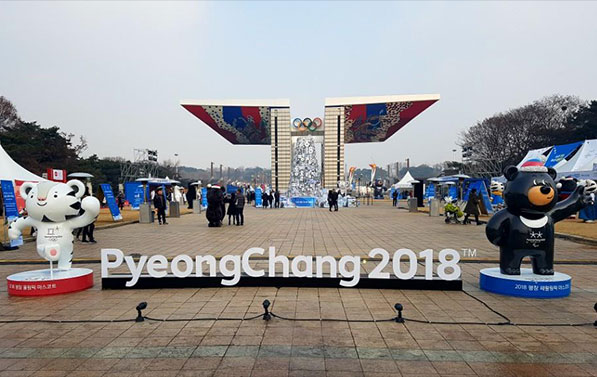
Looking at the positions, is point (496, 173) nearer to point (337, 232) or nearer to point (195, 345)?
point (337, 232)

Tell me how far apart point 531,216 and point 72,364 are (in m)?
6.44

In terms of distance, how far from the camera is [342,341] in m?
4.32

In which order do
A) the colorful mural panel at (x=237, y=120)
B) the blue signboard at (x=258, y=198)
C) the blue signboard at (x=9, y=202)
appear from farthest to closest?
1. the colorful mural panel at (x=237, y=120)
2. the blue signboard at (x=258, y=198)
3. the blue signboard at (x=9, y=202)

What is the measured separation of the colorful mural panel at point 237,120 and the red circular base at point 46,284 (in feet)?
123

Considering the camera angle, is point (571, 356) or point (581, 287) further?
point (581, 287)

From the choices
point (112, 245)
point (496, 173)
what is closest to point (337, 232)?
point (112, 245)

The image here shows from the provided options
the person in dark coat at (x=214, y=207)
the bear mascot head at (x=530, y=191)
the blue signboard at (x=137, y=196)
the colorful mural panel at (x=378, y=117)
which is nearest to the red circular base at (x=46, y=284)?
the bear mascot head at (x=530, y=191)

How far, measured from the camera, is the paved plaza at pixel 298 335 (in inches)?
147

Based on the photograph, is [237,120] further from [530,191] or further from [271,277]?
[530,191]

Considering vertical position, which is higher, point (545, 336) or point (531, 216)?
point (531, 216)

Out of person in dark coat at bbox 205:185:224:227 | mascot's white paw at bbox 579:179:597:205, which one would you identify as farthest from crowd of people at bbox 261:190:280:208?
mascot's white paw at bbox 579:179:597:205

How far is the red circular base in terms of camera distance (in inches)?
245

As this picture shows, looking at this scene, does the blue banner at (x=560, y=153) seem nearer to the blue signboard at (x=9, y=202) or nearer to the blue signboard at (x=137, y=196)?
the blue signboard at (x=9, y=202)

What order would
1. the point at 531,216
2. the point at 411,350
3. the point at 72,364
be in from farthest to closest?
the point at 531,216, the point at 411,350, the point at 72,364
